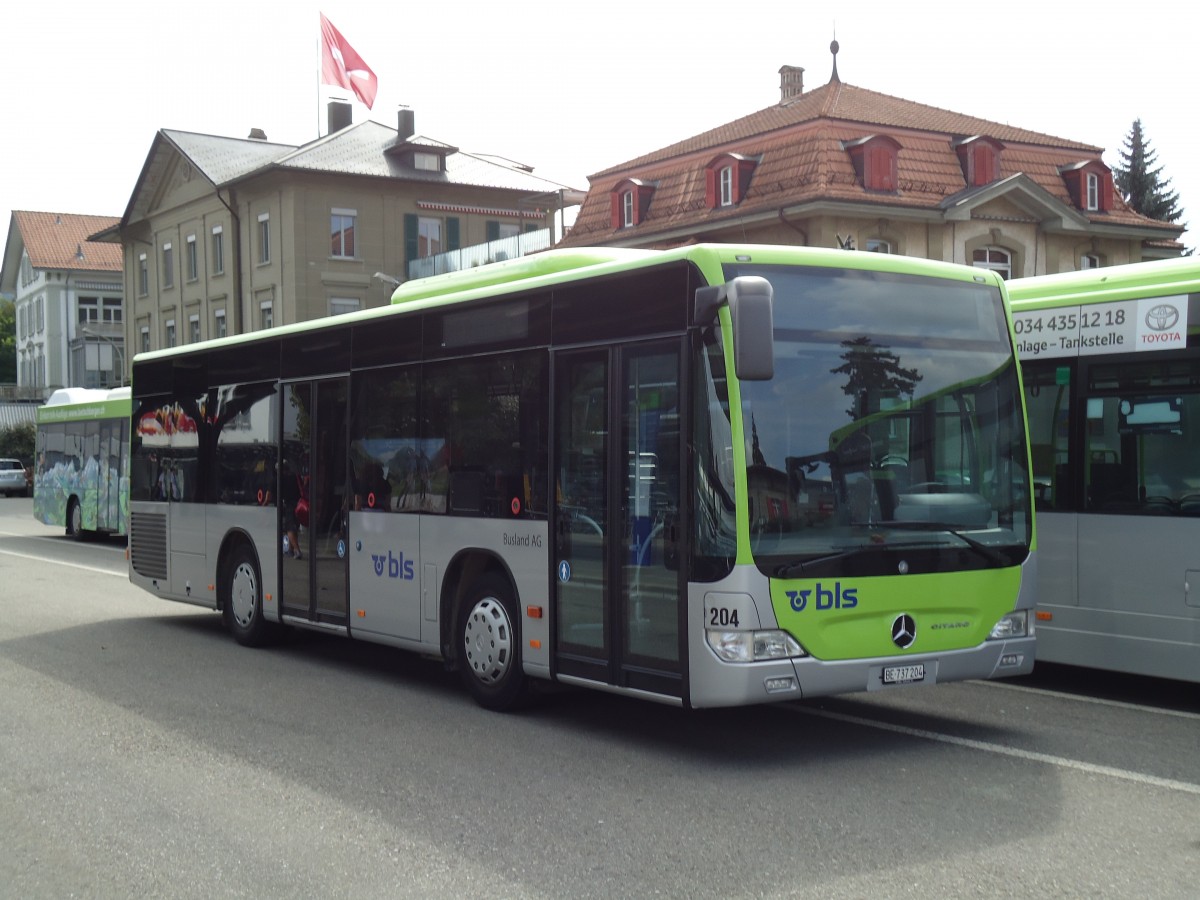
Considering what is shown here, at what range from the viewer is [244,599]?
527 inches

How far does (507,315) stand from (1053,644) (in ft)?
14.7

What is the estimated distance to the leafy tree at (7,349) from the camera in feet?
381

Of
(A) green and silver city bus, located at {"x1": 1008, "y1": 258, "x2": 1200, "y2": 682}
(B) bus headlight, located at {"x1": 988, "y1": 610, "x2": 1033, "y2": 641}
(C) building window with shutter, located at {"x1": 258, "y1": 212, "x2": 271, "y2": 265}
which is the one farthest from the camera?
(C) building window with shutter, located at {"x1": 258, "y1": 212, "x2": 271, "y2": 265}

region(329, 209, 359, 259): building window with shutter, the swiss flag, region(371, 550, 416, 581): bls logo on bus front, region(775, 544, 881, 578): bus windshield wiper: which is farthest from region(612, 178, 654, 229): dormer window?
region(775, 544, 881, 578): bus windshield wiper

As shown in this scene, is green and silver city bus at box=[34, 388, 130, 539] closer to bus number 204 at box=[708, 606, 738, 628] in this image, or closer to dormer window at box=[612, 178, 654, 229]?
dormer window at box=[612, 178, 654, 229]

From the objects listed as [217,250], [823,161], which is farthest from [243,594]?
[217,250]

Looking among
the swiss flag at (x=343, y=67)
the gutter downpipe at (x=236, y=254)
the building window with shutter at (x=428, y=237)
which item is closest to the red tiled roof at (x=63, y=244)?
the gutter downpipe at (x=236, y=254)

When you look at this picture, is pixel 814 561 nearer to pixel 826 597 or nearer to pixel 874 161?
pixel 826 597

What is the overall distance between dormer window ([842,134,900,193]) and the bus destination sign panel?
3126cm

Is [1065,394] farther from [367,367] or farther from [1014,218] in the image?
[1014,218]

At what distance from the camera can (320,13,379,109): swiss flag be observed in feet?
176

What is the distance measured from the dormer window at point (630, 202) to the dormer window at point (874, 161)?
24.8ft

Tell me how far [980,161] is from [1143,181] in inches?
1525

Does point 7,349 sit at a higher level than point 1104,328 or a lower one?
higher
